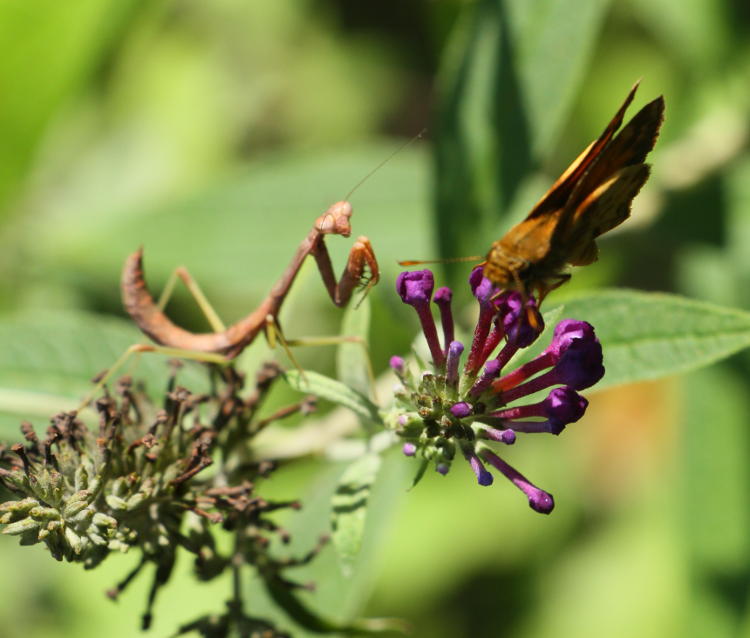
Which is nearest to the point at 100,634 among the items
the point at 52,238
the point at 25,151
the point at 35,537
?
the point at 52,238

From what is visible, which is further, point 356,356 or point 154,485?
point 356,356

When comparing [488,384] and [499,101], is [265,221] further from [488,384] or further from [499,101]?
[488,384]

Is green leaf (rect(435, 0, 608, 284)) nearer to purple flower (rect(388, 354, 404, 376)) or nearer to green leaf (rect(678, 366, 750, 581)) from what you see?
purple flower (rect(388, 354, 404, 376))

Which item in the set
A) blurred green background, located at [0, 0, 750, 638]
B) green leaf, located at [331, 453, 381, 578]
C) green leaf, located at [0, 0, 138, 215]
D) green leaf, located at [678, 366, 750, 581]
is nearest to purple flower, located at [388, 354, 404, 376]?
green leaf, located at [331, 453, 381, 578]

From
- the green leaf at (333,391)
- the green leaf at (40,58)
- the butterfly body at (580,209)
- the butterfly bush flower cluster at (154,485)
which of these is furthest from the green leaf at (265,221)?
the butterfly body at (580,209)

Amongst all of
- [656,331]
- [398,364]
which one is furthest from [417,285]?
[656,331]

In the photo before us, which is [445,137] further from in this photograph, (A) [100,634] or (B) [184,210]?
(A) [100,634]
